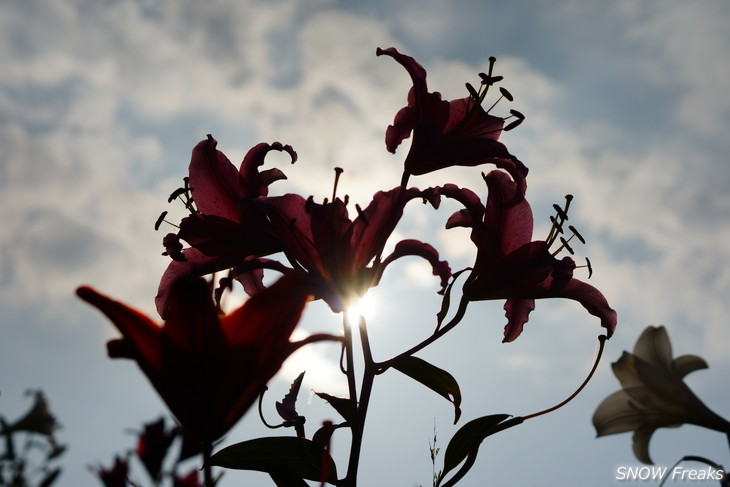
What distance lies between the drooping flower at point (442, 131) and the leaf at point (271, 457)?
57 cm

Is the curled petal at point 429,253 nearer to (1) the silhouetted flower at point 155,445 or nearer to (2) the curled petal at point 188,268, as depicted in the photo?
(2) the curled petal at point 188,268

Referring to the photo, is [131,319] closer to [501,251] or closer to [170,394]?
[170,394]

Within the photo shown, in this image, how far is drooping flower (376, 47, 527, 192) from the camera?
118 cm

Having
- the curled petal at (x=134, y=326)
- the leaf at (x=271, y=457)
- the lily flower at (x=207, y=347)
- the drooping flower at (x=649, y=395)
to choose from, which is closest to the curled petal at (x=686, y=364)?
the drooping flower at (x=649, y=395)

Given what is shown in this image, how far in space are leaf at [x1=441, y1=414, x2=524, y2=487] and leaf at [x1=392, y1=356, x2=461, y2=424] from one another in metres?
0.04

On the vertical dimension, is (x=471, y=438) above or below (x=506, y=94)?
below

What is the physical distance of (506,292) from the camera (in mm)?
1265

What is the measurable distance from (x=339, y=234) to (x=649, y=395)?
2.18 feet

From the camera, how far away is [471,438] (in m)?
1.24

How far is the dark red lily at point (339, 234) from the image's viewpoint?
1.08 meters

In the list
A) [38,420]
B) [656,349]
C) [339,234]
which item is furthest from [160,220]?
[38,420]

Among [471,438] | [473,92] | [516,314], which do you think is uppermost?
[473,92]

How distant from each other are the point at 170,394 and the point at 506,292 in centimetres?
76

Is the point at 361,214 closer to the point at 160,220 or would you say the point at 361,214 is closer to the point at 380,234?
the point at 380,234
